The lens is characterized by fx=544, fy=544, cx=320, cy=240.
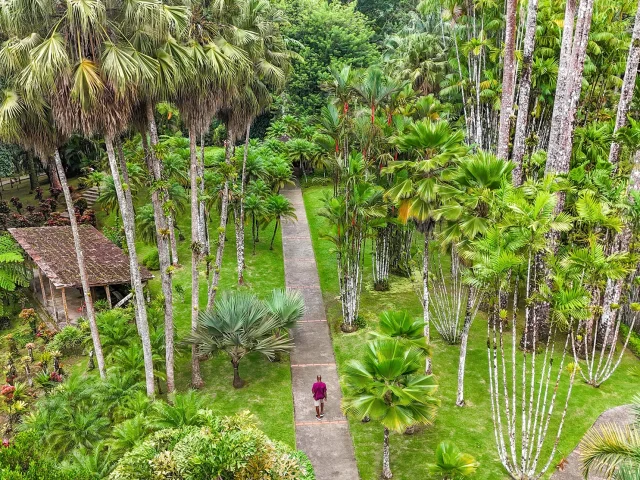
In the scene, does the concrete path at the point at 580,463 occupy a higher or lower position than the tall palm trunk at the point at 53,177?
lower

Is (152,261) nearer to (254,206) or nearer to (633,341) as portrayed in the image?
(254,206)

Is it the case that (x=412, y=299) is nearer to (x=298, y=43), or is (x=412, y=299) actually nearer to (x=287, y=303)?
(x=287, y=303)

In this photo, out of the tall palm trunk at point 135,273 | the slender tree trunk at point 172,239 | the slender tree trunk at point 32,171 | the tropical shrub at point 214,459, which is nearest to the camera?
the tropical shrub at point 214,459

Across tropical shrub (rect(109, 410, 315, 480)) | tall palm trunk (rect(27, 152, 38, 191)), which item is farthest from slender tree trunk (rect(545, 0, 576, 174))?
tall palm trunk (rect(27, 152, 38, 191))

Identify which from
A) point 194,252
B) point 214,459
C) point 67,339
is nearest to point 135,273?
point 194,252

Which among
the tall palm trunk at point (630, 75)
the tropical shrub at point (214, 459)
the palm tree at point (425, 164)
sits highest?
the tall palm trunk at point (630, 75)

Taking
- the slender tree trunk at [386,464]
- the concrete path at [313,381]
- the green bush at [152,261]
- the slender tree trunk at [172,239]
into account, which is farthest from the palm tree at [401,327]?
the green bush at [152,261]

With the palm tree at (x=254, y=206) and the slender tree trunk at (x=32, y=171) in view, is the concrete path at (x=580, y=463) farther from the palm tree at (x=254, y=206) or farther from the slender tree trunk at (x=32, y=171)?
the slender tree trunk at (x=32, y=171)
